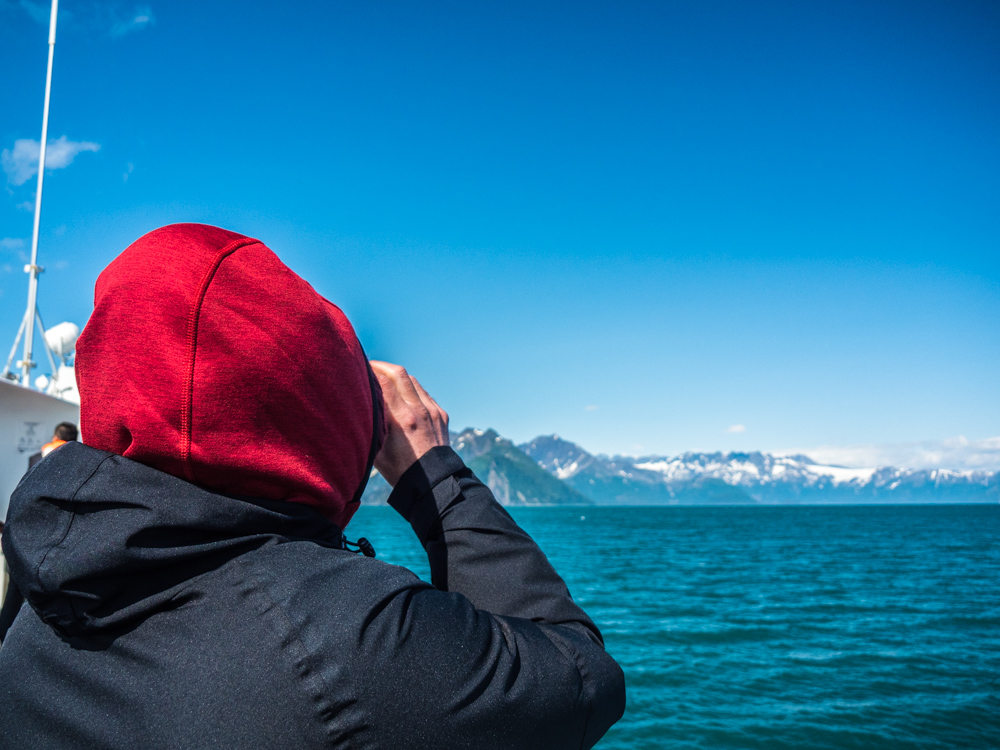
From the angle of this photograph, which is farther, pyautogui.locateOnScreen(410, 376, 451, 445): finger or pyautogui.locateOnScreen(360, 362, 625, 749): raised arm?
pyautogui.locateOnScreen(410, 376, 451, 445): finger

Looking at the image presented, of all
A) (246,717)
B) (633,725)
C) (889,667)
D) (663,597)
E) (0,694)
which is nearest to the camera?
(246,717)

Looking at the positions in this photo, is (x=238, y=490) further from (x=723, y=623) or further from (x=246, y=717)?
(x=723, y=623)

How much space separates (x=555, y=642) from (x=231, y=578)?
390 mm

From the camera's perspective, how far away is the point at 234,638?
2.10 ft

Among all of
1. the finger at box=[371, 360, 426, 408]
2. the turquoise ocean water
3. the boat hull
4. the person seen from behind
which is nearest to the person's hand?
the finger at box=[371, 360, 426, 408]

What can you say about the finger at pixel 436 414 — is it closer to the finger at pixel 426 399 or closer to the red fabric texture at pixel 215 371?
the finger at pixel 426 399

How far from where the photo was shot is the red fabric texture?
674mm

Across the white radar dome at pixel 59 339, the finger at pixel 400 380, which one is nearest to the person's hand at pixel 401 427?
the finger at pixel 400 380

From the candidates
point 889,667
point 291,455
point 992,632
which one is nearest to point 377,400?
point 291,455

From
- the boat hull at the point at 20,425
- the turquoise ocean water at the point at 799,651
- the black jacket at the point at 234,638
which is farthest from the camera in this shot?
the turquoise ocean water at the point at 799,651

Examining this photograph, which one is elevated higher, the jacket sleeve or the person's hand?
the person's hand

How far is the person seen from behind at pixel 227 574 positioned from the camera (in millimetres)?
631

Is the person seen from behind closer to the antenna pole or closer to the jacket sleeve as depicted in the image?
the jacket sleeve

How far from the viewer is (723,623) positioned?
2208cm
